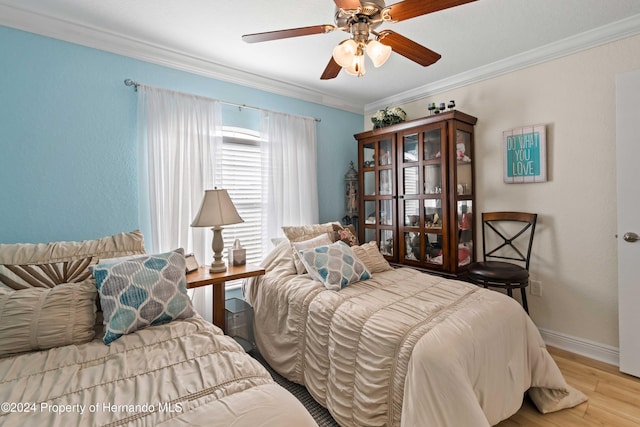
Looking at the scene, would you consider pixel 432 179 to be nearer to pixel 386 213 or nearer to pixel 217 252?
pixel 386 213

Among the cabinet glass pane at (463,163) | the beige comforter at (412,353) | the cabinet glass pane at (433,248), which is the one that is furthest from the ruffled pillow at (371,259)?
the cabinet glass pane at (463,163)

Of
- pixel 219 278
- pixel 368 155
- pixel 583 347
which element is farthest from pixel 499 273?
pixel 219 278

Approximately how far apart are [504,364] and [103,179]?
290cm

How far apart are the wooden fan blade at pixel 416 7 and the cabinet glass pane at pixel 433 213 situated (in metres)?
1.82

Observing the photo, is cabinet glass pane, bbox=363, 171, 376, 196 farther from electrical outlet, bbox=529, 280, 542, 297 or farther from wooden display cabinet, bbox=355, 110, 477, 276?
electrical outlet, bbox=529, 280, 542, 297

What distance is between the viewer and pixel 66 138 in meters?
2.08

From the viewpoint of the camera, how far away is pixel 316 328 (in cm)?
189

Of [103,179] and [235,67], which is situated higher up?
[235,67]

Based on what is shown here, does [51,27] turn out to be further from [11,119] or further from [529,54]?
[529,54]

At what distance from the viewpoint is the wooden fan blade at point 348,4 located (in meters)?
1.33

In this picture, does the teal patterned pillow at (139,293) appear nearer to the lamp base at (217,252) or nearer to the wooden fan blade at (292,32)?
the lamp base at (217,252)

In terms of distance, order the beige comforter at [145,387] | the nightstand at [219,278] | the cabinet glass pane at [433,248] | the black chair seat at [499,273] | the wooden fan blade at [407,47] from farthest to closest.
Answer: the cabinet glass pane at [433,248] → the black chair seat at [499,273] → the nightstand at [219,278] → the wooden fan blade at [407,47] → the beige comforter at [145,387]

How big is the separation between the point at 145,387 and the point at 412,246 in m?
2.65

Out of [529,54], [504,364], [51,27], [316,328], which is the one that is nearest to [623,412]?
[504,364]
